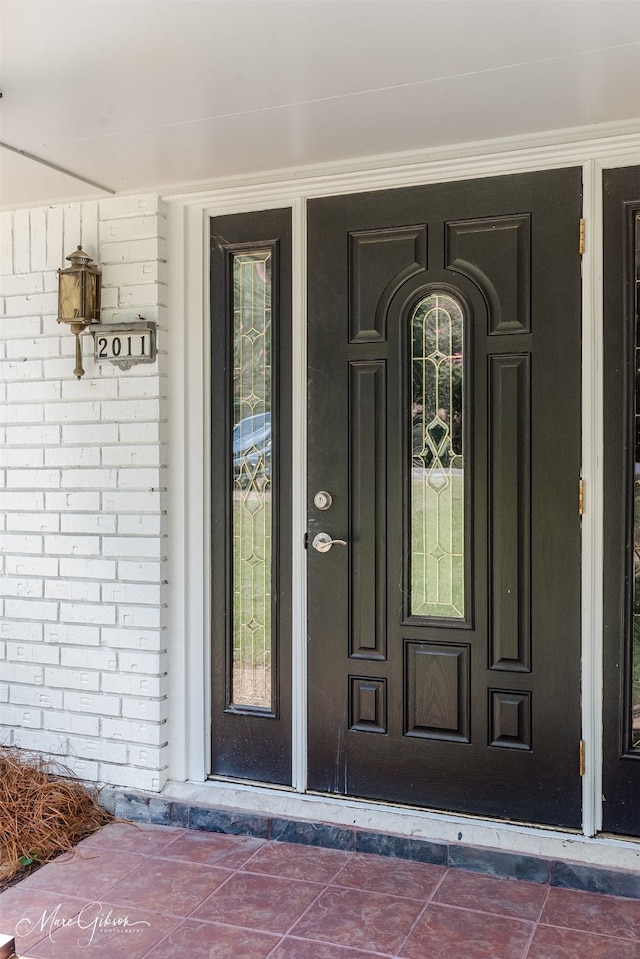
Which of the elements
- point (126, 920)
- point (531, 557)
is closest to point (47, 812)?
point (126, 920)

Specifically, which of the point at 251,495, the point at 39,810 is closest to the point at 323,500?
the point at 251,495

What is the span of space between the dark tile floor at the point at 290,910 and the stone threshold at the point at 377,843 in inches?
1.2

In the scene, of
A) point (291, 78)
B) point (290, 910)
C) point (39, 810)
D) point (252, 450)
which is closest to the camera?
point (291, 78)

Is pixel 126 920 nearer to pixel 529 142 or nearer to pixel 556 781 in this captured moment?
pixel 556 781

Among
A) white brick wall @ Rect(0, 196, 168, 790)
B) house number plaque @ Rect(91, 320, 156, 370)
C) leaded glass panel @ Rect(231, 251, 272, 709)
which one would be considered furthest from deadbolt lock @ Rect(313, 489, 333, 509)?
house number plaque @ Rect(91, 320, 156, 370)

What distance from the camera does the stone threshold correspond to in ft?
8.71

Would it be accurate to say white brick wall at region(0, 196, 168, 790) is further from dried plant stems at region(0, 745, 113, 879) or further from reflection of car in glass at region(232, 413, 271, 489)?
reflection of car in glass at region(232, 413, 271, 489)

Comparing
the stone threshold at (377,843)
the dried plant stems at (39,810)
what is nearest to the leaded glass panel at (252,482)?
the stone threshold at (377,843)

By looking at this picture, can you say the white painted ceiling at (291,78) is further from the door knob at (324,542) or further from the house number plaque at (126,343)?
the door knob at (324,542)

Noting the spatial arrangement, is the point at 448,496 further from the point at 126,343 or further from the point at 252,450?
the point at 126,343

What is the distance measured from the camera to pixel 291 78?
2385mm

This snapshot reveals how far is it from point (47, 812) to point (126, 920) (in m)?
0.77

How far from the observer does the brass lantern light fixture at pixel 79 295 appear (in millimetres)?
3365

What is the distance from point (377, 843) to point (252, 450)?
151 cm
